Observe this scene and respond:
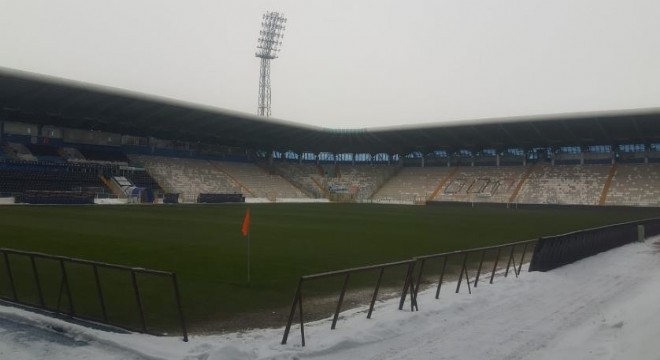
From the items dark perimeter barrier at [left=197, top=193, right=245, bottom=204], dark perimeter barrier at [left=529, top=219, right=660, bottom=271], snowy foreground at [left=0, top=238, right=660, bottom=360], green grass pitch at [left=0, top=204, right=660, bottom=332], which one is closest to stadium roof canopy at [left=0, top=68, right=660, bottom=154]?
dark perimeter barrier at [left=197, top=193, right=245, bottom=204]

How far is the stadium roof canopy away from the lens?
151 ft

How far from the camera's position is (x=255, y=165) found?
75.9 m

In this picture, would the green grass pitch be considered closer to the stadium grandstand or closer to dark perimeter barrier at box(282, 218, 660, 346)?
dark perimeter barrier at box(282, 218, 660, 346)

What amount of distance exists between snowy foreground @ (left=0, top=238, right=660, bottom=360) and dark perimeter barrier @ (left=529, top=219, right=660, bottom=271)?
2.73 meters

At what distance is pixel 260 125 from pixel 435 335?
56.6m

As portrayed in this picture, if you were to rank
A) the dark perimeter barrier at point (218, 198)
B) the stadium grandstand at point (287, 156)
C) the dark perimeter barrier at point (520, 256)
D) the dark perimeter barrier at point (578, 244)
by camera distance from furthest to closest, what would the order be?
the dark perimeter barrier at point (218, 198), the stadium grandstand at point (287, 156), the dark perimeter barrier at point (578, 244), the dark perimeter barrier at point (520, 256)

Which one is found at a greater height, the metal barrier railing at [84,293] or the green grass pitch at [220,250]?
the metal barrier railing at [84,293]

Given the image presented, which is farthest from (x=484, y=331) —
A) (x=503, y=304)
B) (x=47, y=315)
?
(x=47, y=315)

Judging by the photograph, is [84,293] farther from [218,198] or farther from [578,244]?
[218,198]

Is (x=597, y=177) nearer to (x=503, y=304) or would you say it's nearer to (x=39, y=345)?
(x=503, y=304)

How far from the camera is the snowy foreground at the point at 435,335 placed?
697 cm

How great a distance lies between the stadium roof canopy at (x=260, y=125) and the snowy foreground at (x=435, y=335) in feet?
133

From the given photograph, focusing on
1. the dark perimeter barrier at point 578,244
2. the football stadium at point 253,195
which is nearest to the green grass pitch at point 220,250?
the football stadium at point 253,195

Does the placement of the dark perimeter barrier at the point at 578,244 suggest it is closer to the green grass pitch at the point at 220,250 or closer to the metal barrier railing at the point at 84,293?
the green grass pitch at the point at 220,250
